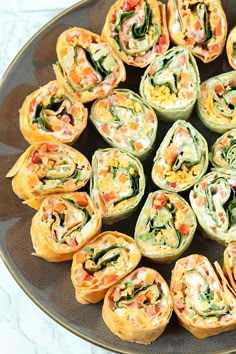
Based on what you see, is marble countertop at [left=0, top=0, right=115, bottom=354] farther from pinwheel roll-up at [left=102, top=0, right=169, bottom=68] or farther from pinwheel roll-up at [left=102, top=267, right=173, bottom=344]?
pinwheel roll-up at [left=102, top=0, right=169, bottom=68]

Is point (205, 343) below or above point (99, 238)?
below

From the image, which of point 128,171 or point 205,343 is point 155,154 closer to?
point 128,171

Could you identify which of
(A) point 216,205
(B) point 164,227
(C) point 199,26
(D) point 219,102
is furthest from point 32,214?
(C) point 199,26

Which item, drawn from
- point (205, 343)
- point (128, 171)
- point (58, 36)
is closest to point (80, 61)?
point (58, 36)

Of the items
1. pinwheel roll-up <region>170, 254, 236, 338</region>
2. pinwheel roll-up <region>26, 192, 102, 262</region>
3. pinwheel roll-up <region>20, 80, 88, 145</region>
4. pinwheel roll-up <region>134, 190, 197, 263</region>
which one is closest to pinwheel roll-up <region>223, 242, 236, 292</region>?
pinwheel roll-up <region>170, 254, 236, 338</region>

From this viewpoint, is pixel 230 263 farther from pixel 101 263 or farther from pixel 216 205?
pixel 101 263

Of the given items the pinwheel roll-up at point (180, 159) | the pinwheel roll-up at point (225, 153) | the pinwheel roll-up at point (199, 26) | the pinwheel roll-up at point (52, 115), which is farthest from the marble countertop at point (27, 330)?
the pinwheel roll-up at point (199, 26)
